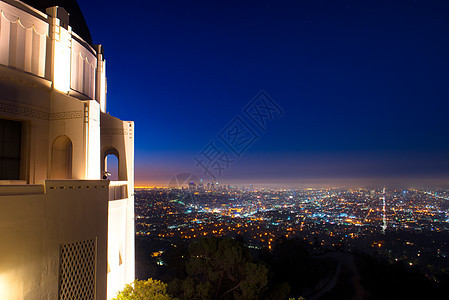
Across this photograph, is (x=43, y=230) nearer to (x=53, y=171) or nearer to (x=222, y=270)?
(x=53, y=171)

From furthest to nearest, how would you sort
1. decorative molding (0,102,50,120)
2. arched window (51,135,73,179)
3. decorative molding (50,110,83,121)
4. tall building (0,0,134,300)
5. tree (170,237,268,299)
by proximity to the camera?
1. tree (170,237,268,299)
2. arched window (51,135,73,179)
3. decorative molding (50,110,83,121)
4. decorative molding (0,102,50,120)
5. tall building (0,0,134,300)

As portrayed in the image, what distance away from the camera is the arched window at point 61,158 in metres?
8.43

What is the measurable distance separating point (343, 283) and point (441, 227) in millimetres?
39400

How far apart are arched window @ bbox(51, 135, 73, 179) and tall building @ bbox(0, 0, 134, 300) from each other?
0.10ft

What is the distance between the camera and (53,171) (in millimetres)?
8414

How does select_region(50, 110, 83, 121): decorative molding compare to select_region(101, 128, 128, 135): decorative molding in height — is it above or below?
below

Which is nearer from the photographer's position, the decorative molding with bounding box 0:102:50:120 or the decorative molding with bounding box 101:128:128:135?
the decorative molding with bounding box 0:102:50:120

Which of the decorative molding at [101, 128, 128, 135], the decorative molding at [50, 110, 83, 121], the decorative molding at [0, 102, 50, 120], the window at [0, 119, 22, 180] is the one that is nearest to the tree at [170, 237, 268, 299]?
the decorative molding at [101, 128, 128, 135]

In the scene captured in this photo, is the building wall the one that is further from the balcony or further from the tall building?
the balcony

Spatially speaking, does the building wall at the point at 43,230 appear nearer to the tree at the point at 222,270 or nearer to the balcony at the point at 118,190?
the balcony at the point at 118,190

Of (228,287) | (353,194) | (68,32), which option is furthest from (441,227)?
Answer: (68,32)

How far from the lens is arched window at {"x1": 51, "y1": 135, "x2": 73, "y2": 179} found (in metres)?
8.43

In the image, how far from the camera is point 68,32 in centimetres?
910

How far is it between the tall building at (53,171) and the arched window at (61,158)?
29 millimetres
